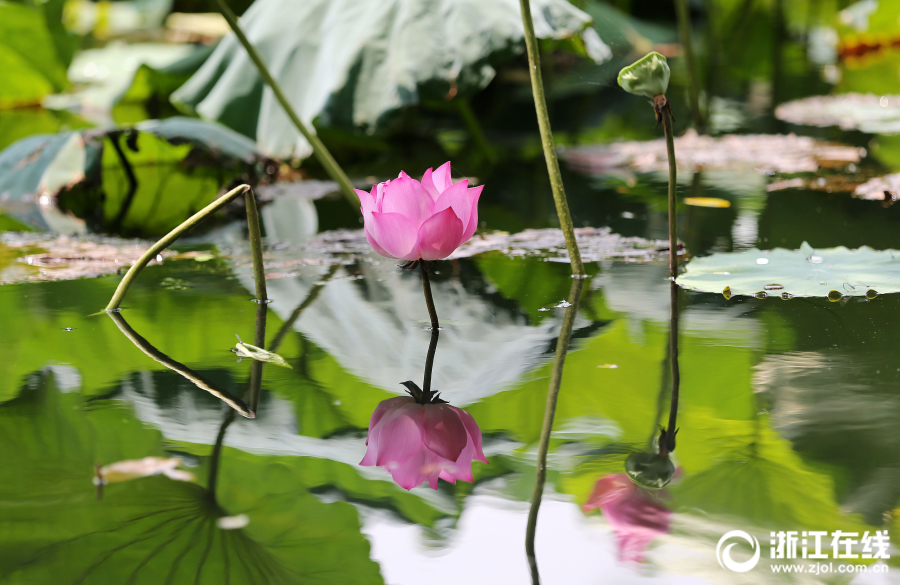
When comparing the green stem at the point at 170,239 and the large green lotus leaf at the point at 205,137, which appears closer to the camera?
the green stem at the point at 170,239

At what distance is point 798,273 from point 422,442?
0.65m

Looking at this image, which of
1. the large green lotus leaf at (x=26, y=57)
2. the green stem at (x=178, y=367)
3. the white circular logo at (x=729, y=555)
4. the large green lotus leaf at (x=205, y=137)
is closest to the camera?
the white circular logo at (x=729, y=555)

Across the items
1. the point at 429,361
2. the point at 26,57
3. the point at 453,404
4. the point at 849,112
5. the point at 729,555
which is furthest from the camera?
the point at 26,57

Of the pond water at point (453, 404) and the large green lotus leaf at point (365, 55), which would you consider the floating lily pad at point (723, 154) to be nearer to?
the large green lotus leaf at point (365, 55)

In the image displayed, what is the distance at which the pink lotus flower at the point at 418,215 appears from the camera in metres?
0.87

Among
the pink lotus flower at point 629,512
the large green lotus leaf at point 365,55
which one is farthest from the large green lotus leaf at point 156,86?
the pink lotus flower at point 629,512

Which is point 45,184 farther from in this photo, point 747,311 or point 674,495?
point 674,495

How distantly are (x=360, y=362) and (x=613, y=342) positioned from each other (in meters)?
0.31

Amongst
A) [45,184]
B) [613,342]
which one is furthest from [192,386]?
[45,184]

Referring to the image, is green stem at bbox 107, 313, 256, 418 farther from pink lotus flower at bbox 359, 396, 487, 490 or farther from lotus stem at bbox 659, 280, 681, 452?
lotus stem at bbox 659, 280, 681, 452

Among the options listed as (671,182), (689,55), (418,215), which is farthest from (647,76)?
(689,55)

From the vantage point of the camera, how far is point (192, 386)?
874 millimetres

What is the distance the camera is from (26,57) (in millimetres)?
3170

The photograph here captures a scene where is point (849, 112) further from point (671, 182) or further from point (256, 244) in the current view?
point (256, 244)
